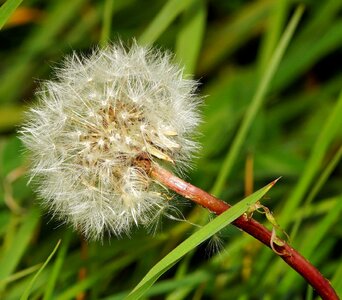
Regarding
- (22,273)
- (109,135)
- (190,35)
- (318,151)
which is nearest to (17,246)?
(22,273)

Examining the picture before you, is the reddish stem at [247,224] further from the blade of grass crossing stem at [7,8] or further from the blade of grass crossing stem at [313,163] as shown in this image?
the blade of grass crossing stem at [313,163]

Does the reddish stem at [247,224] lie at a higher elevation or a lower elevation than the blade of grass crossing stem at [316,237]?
higher

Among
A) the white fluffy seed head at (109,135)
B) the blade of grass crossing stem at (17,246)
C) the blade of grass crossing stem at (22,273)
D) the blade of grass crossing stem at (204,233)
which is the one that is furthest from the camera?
the blade of grass crossing stem at (17,246)

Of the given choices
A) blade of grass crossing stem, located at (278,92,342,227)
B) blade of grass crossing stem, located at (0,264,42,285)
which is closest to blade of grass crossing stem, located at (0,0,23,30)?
blade of grass crossing stem, located at (0,264,42,285)

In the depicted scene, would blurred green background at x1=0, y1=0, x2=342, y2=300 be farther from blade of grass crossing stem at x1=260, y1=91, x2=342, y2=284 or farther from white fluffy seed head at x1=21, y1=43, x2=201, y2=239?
white fluffy seed head at x1=21, y1=43, x2=201, y2=239

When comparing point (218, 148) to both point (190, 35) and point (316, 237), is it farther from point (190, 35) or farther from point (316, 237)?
point (316, 237)

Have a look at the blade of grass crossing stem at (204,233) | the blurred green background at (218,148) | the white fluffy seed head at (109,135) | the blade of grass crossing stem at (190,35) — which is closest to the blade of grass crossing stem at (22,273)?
the blurred green background at (218,148)
